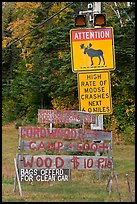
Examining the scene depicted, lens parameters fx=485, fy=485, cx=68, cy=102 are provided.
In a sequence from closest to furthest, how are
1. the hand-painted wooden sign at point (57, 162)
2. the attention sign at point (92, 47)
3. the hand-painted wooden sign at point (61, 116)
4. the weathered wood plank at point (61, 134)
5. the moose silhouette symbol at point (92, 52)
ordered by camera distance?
the hand-painted wooden sign at point (57, 162) < the weathered wood plank at point (61, 134) < the hand-painted wooden sign at point (61, 116) < the moose silhouette symbol at point (92, 52) < the attention sign at point (92, 47)

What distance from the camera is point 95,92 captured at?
12039 mm

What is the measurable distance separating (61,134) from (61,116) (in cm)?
64

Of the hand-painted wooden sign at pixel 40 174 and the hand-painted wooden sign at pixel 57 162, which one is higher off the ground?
the hand-painted wooden sign at pixel 57 162

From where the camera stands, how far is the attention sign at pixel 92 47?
467 inches

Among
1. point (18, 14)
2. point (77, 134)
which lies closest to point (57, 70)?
point (18, 14)

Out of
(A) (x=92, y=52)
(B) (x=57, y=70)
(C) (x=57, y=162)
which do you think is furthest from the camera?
(B) (x=57, y=70)

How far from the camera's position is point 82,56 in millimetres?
12008

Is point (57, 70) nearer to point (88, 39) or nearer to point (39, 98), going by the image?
point (39, 98)

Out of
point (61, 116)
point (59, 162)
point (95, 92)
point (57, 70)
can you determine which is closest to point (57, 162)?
point (59, 162)

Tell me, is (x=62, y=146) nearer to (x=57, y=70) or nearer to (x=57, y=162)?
A: (x=57, y=162)

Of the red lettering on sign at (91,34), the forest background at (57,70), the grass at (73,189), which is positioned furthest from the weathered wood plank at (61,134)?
the forest background at (57,70)

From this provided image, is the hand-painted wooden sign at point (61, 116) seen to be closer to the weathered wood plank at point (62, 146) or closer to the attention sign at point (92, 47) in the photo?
the weathered wood plank at point (62, 146)

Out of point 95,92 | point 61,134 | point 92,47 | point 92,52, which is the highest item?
point 92,47

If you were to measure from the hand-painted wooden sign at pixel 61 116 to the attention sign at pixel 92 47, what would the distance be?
1457 mm
